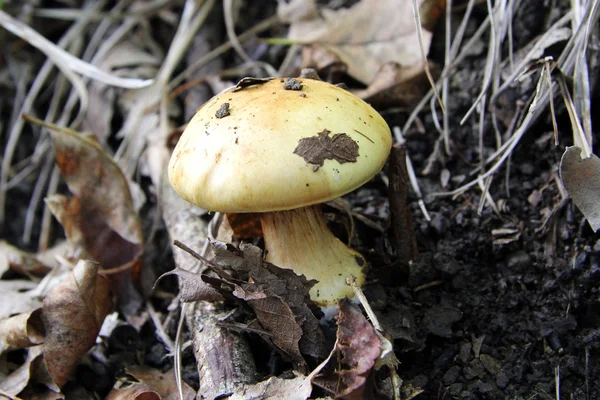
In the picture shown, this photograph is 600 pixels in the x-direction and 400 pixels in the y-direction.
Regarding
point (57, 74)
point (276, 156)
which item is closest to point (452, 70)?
point (276, 156)

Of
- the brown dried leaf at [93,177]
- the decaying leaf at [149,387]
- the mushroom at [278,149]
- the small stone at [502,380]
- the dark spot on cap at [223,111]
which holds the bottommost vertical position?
the decaying leaf at [149,387]

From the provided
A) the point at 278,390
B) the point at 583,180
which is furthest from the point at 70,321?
the point at 583,180

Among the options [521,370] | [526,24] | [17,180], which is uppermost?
[526,24]

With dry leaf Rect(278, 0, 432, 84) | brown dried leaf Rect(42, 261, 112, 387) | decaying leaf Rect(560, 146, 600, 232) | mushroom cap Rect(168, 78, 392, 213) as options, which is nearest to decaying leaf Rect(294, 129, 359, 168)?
mushroom cap Rect(168, 78, 392, 213)

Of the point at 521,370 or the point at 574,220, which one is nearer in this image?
the point at 521,370

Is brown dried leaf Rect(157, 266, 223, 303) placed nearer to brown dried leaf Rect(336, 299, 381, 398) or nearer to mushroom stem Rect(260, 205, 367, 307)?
mushroom stem Rect(260, 205, 367, 307)

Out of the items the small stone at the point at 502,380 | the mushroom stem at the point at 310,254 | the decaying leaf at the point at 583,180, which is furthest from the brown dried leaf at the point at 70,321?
the decaying leaf at the point at 583,180

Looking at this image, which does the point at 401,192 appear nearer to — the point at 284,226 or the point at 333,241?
the point at 333,241

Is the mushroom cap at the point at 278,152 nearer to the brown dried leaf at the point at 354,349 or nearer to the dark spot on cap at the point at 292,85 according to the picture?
the dark spot on cap at the point at 292,85
